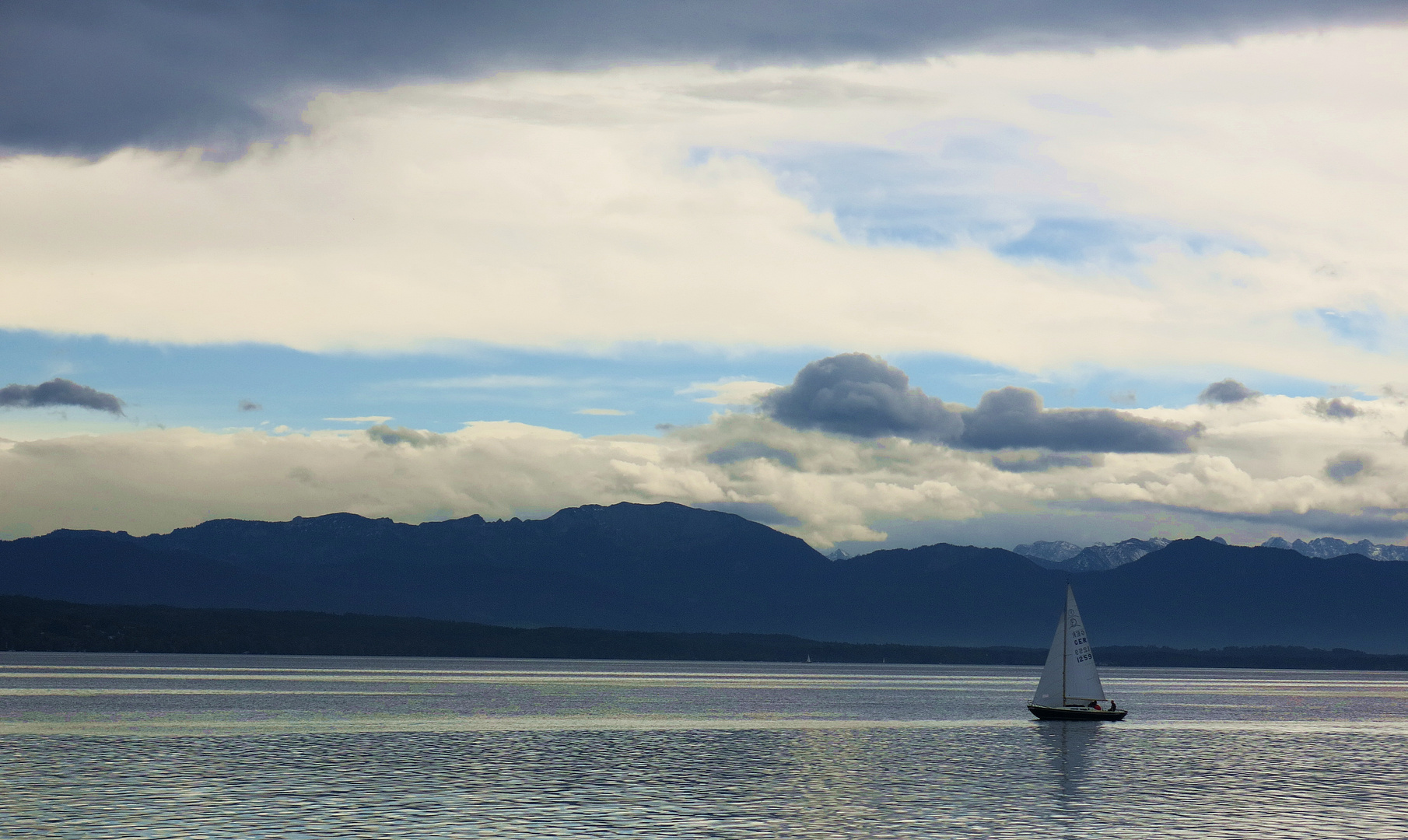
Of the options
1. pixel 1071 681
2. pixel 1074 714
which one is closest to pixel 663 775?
pixel 1071 681

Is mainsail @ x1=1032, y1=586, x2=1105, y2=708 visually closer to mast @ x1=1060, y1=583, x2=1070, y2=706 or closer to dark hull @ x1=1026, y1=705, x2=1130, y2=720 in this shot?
mast @ x1=1060, y1=583, x2=1070, y2=706

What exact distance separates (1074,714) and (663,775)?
62029 millimetres

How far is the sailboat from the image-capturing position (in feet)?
412

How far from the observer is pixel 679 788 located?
72312mm

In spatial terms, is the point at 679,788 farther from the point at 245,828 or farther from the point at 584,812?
the point at 245,828

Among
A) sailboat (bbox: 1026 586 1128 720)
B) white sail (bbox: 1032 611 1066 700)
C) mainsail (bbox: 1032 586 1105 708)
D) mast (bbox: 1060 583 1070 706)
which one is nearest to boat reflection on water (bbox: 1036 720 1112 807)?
sailboat (bbox: 1026 586 1128 720)

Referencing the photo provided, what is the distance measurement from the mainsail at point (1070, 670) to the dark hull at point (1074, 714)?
1.06 meters

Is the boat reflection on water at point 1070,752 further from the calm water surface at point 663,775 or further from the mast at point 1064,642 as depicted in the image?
the mast at point 1064,642

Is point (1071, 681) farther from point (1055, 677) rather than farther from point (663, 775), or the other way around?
point (663, 775)

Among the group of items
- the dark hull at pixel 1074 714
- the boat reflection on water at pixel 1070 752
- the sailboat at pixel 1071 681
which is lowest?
the boat reflection on water at pixel 1070 752

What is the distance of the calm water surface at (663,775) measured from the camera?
5834 cm

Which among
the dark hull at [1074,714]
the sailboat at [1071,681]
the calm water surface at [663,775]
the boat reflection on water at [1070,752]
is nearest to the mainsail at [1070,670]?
the sailboat at [1071,681]

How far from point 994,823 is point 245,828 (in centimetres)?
3187

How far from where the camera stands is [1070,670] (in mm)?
127188
